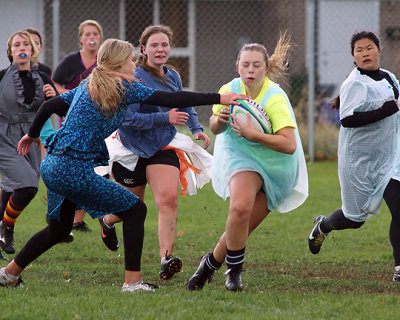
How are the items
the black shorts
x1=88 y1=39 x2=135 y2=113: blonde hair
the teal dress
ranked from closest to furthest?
x1=88 y1=39 x2=135 y2=113: blonde hair → the teal dress → the black shorts

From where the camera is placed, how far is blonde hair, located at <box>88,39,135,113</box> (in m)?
4.97

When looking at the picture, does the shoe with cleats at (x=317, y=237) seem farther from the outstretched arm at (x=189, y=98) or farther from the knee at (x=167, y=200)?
the outstretched arm at (x=189, y=98)

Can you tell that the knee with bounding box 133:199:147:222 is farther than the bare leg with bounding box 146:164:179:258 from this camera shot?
No

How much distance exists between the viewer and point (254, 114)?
5.31 meters

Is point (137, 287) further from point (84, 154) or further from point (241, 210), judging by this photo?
point (84, 154)

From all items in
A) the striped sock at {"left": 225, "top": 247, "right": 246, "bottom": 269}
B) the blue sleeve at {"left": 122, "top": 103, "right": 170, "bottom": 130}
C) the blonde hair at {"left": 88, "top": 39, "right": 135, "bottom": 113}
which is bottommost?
the striped sock at {"left": 225, "top": 247, "right": 246, "bottom": 269}

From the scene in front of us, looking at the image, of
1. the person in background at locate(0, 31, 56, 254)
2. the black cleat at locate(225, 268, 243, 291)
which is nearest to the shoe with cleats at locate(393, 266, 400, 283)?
the black cleat at locate(225, 268, 243, 291)

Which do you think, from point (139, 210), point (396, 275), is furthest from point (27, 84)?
point (396, 275)

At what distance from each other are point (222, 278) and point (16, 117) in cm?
262

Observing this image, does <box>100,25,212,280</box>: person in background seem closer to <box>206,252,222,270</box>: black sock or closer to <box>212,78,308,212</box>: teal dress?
<box>206,252,222,270</box>: black sock

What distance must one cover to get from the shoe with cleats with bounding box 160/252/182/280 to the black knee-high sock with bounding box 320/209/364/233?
1.55 m

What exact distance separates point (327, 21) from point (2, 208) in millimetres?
13510

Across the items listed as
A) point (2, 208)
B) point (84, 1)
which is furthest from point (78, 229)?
point (84, 1)

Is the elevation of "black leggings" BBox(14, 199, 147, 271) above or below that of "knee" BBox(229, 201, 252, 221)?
below
